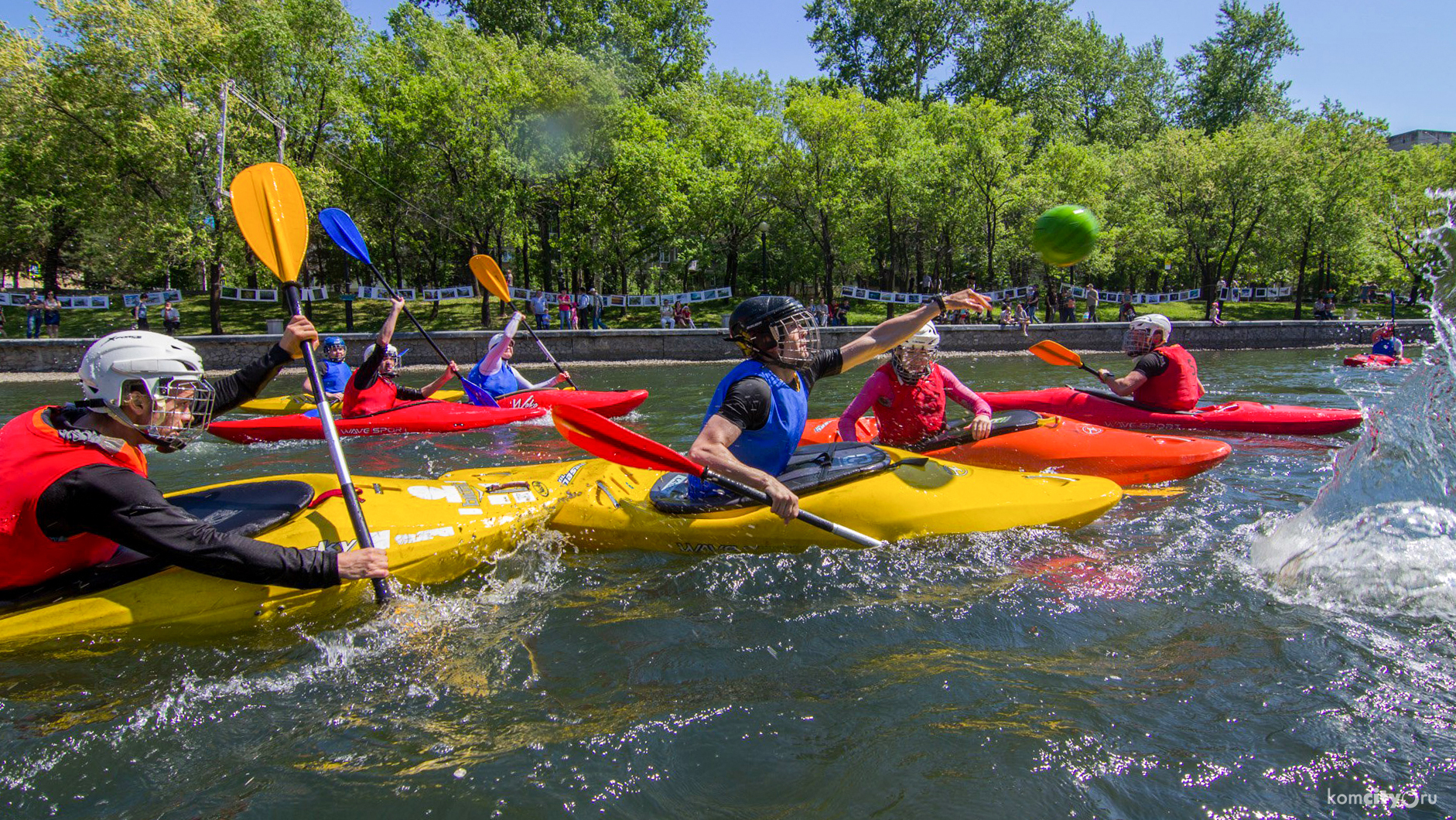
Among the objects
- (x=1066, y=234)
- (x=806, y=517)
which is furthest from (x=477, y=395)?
(x=1066, y=234)

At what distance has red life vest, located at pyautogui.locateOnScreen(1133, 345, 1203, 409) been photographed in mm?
7820

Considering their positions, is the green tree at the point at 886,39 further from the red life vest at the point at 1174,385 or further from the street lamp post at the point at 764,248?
the red life vest at the point at 1174,385

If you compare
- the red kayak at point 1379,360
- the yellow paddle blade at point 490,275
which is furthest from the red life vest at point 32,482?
the red kayak at point 1379,360

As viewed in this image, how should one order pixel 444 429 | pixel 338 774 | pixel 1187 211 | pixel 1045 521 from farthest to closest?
pixel 1187 211 < pixel 444 429 < pixel 1045 521 < pixel 338 774

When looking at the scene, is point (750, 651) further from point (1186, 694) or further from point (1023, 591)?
point (1186, 694)

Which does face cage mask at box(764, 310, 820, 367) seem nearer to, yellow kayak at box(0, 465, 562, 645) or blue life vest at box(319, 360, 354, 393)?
yellow kayak at box(0, 465, 562, 645)

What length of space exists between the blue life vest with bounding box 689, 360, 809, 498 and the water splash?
8.73ft

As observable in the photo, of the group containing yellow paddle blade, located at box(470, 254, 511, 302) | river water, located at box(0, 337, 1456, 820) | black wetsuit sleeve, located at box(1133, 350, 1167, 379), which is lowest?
river water, located at box(0, 337, 1456, 820)

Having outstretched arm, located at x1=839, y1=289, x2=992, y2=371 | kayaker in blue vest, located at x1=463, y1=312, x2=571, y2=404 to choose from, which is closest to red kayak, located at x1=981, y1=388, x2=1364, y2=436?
outstretched arm, located at x1=839, y1=289, x2=992, y2=371

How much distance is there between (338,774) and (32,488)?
162cm

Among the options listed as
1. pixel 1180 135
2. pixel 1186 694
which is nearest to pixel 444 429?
pixel 1186 694

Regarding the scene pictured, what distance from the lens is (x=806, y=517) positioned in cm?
402

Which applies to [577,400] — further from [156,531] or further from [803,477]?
[156,531]

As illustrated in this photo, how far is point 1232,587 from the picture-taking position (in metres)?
4.11
